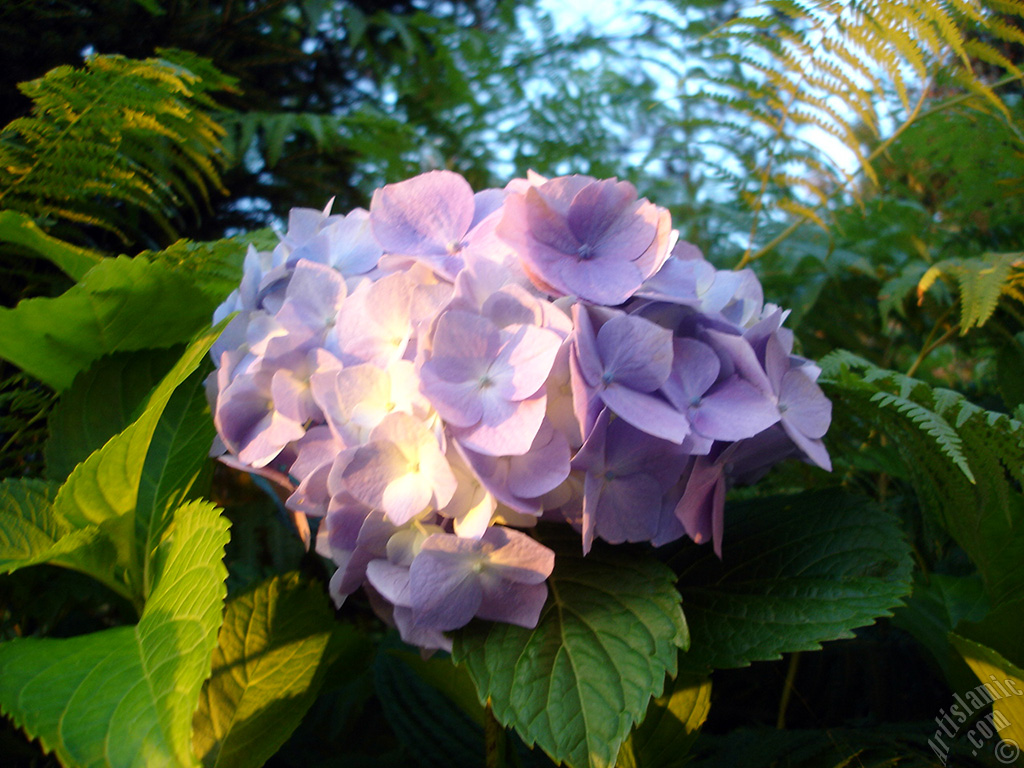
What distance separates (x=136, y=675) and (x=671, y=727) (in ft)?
1.29

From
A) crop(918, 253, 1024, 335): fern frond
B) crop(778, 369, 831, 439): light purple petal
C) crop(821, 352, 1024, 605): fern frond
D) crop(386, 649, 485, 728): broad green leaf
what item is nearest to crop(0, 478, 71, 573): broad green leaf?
crop(386, 649, 485, 728): broad green leaf

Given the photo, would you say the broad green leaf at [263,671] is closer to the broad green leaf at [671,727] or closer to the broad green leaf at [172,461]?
the broad green leaf at [172,461]

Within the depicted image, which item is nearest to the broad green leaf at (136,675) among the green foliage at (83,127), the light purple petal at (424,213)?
the light purple petal at (424,213)

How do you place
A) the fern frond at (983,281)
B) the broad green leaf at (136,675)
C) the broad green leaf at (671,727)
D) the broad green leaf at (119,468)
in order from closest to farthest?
the broad green leaf at (136,675) < the broad green leaf at (119,468) < the broad green leaf at (671,727) < the fern frond at (983,281)

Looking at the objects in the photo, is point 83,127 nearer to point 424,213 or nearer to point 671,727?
A: point 424,213

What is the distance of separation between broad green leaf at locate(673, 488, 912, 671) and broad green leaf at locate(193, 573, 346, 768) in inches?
11.7

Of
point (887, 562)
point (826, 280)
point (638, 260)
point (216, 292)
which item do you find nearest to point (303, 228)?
point (216, 292)

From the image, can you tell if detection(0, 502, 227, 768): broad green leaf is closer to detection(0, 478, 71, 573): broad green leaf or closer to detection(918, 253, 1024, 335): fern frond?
detection(0, 478, 71, 573): broad green leaf

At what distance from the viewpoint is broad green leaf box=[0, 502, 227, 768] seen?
323 mm

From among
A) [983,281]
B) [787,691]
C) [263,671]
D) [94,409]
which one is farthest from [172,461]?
[983,281]

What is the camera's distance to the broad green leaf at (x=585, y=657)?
1.20 ft

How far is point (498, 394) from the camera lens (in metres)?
0.39

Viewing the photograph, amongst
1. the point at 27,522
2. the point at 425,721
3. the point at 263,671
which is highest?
the point at 27,522

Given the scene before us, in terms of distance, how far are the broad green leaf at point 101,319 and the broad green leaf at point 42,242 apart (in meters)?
0.04
